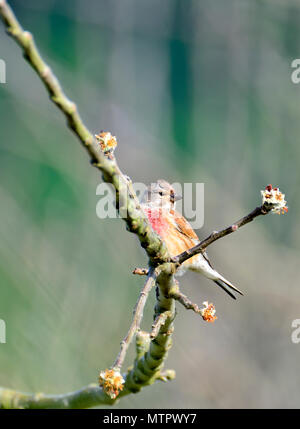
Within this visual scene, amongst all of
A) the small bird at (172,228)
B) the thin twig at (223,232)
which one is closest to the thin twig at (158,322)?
the thin twig at (223,232)

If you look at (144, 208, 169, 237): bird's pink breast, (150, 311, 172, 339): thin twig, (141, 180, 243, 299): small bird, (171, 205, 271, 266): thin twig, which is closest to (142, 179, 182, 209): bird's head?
(141, 180, 243, 299): small bird

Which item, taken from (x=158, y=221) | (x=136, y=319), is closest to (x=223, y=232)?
(x=136, y=319)

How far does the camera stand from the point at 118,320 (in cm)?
469

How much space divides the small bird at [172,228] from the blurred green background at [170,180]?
57cm

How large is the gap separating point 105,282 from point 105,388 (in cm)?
340

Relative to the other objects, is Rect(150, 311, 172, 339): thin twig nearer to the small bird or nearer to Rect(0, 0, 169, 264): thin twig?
Rect(0, 0, 169, 264): thin twig

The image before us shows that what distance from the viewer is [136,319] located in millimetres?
1636

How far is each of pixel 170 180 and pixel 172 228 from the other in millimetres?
1288

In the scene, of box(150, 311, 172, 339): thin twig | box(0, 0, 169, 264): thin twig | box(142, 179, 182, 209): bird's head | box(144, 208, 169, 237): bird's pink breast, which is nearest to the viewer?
box(0, 0, 169, 264): thin twig

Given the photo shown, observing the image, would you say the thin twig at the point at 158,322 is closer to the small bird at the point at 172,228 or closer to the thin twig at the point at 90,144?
the thin twig at the point at 90,144

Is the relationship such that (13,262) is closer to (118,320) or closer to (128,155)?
(118,320)

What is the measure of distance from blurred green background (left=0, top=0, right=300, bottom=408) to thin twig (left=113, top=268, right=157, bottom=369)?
2.35m

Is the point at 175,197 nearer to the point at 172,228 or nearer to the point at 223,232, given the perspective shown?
the point at 172,228

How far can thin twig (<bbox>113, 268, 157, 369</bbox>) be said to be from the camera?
1483 millimetres
